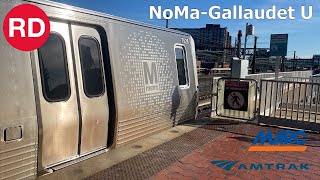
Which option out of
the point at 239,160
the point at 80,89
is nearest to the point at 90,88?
the point at 80,89

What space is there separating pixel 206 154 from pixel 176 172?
1.13 meters

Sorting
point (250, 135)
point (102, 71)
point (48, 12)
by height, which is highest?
point (48, 12)

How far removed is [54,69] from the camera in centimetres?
448

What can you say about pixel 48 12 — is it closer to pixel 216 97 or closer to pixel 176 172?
pixel 176 172

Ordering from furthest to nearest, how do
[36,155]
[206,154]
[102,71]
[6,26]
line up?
[206,154], [102,71], [36,155], [6,26]

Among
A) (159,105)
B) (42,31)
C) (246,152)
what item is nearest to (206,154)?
(246,152)

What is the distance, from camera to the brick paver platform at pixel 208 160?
476 cm

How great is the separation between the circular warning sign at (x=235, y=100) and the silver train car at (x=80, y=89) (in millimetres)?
2050

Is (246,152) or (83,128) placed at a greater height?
(83,128)

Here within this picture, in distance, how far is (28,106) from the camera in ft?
13.1

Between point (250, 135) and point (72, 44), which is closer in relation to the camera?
point (72, 44)

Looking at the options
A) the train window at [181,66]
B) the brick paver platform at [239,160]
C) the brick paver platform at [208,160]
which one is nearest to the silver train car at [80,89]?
the train window at [181,66]

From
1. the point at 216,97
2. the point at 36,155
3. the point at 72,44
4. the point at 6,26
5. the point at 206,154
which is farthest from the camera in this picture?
the point at 216,97

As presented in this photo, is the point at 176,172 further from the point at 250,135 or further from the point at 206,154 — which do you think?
the point at 250,135
